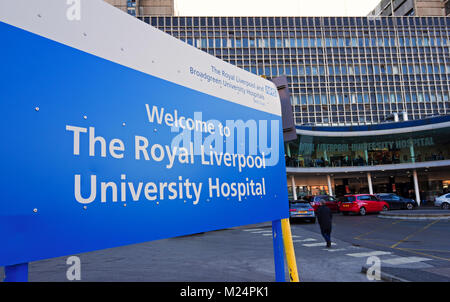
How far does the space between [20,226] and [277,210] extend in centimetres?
206

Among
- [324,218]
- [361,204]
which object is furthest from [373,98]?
[324,218]

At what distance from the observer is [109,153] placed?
70.6 inches

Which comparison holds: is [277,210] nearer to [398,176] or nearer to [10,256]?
[10,256]

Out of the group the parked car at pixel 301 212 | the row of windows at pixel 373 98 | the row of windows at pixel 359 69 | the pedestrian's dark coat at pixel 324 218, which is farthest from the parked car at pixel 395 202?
the row of windows at pixel 359 69

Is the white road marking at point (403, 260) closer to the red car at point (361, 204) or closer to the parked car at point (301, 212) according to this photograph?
the parked car at point (301, 212)

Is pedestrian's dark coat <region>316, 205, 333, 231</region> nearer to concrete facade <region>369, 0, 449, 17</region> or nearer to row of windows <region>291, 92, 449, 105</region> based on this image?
row of windows <region>291, 92, 449, 105</region>

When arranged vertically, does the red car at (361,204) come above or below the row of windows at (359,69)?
below

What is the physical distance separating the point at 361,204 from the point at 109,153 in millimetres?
24628

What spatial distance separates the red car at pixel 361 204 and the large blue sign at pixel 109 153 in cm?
2294

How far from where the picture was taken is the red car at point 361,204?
77.5ft

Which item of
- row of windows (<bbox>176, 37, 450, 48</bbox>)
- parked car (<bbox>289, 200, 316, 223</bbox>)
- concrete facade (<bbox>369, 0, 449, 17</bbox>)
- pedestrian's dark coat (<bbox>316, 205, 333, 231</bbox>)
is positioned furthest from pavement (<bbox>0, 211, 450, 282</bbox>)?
concrete facade (<bbox>369, 0, 449, 17</bbox>)

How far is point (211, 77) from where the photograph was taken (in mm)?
2609

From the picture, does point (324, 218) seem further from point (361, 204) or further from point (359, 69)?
point (359, 69)

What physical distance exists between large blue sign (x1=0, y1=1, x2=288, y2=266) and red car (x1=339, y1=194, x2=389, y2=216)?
22935 mm
